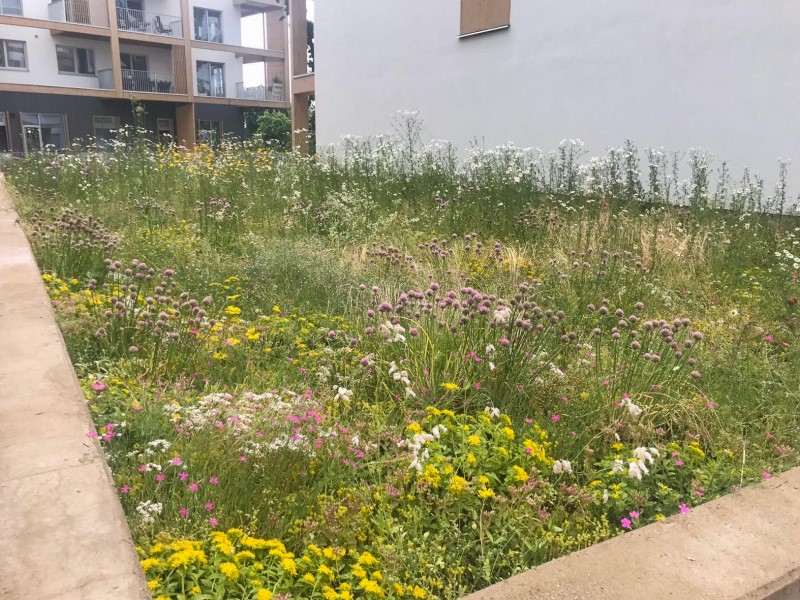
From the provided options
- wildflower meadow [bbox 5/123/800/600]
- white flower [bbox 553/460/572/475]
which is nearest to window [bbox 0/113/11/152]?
wildflower meadow [bbox 5/123/800/600]

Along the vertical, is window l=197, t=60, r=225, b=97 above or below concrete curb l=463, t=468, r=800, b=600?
above

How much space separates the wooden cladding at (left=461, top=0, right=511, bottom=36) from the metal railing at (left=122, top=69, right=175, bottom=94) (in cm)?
2432

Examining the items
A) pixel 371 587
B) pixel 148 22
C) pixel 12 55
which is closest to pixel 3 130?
pixel 12 55

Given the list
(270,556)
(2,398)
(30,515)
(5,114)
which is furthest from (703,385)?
(5,114)

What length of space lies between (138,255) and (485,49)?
904 cm

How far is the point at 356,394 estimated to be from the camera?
3400 millimetres

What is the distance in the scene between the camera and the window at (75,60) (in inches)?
1193

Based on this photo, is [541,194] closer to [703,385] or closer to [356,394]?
[703,385]

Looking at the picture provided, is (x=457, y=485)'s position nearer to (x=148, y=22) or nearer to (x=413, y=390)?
(x=413, y=390)

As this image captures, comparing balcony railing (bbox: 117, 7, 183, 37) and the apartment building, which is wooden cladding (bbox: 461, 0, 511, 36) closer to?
the apartment building

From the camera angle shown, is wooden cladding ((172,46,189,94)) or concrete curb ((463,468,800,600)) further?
wooden cladding ((172,46,189,94))

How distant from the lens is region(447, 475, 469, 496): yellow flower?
2.51 meters

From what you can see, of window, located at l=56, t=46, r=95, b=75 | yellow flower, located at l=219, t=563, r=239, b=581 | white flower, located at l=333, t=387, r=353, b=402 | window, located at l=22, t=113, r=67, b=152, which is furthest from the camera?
window, located at l=56, t=46, r=95, b=75

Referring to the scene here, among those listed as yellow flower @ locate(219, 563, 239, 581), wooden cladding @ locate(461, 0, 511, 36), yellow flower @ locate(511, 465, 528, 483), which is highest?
wooden cladding @ locate(461, 0, 511, 36)
